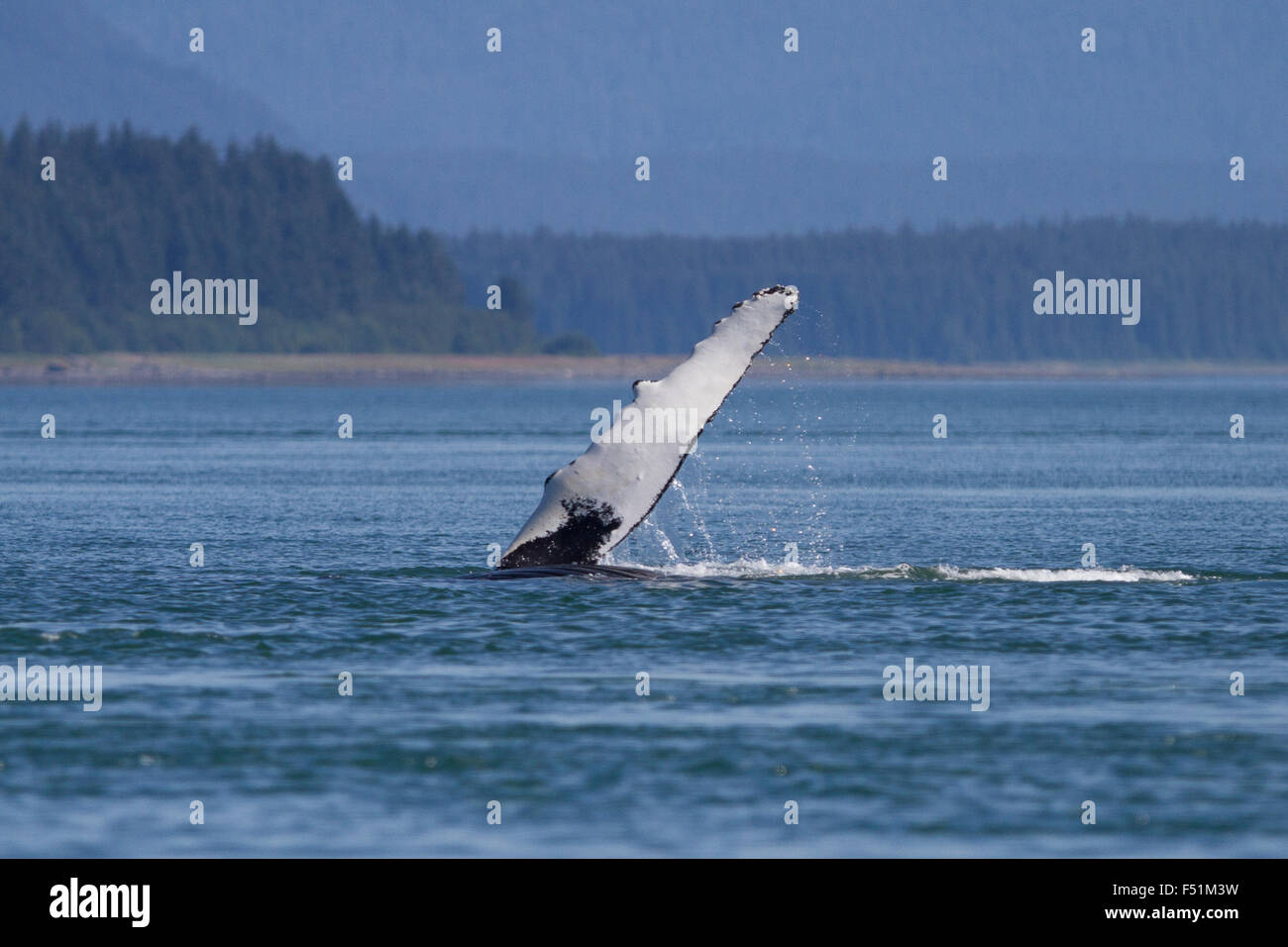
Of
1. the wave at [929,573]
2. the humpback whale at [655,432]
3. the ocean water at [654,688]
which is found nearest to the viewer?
the ocean water at [654,688]

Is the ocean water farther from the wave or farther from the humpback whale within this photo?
the humpback whale

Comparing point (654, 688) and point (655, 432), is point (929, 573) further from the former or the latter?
point (654, 688)

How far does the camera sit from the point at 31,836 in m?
13.3

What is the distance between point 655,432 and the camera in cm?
1955

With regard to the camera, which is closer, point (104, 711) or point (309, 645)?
point (104, 711)

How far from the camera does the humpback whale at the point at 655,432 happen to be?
1933 cm

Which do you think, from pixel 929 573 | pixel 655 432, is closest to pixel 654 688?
pixel 655 432

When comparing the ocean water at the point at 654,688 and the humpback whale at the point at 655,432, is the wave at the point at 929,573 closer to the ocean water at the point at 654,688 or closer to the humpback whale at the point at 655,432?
the ocean water at the point at 654,688

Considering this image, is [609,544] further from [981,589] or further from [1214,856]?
[1214,856]

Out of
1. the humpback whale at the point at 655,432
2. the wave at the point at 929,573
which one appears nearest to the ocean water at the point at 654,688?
the wave at the point at 929,573

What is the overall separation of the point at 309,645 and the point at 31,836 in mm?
7325

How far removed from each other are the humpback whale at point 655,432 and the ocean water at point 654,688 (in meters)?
1.38

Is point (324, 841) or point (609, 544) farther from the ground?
point (609, 544)

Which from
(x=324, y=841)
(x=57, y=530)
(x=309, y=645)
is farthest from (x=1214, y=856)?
(x=57, y=530)
